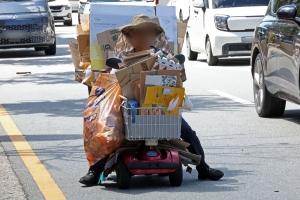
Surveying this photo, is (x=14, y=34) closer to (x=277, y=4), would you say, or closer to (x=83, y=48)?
(x=277, y=4)

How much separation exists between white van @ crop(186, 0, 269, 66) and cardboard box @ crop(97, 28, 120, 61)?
37.0 ft

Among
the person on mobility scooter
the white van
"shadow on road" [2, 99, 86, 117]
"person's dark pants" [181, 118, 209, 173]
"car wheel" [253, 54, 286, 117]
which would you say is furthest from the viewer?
the white van

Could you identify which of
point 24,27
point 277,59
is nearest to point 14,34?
point 24,27

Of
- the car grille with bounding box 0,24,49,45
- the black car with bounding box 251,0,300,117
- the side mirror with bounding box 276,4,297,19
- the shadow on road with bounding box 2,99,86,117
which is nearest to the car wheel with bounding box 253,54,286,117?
the black car with bounding box 251,0,300,117

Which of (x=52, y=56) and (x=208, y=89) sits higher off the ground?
(x=208, y=89)

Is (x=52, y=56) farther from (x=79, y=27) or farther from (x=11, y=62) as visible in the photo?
(x=79, y=27)

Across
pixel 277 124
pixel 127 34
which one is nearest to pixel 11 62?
pixel 277 124

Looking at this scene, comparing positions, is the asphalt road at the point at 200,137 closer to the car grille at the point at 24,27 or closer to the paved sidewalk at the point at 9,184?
the paved sidewalk at the point at 9,184

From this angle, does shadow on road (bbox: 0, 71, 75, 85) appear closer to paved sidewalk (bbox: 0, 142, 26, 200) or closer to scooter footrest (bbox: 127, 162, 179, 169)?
paved sidewalk (bbox: 0, 142, 26, 200)

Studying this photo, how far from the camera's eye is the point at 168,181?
7055 millimetres

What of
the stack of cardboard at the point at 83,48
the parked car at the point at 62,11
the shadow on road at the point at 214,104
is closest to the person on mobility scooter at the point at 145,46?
the stack of cardboard at the point at 83,48

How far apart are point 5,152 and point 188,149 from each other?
93.7 inches

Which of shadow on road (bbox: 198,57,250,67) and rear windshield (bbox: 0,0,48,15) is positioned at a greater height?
rear windshield (bbox: 0,0,48,15)

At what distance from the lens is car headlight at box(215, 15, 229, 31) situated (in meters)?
18.2
